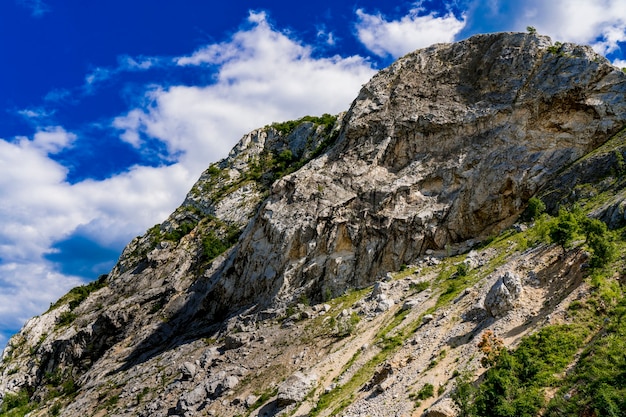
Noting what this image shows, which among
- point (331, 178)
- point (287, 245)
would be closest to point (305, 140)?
point (331, 178)

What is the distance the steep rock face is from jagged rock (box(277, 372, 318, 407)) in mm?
13008

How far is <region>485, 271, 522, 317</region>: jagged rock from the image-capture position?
22.0 metres

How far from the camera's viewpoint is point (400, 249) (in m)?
40.9

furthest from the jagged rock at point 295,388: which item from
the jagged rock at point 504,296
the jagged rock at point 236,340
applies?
the jagged rock at point 504,296

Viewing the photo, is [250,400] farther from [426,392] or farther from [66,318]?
[66,318]

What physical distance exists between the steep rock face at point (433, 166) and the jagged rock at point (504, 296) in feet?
58.3

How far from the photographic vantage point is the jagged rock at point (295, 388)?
85.2 feet

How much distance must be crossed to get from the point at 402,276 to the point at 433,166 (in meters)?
13.2

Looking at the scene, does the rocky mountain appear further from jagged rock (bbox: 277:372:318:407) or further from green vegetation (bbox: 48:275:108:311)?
green vegetation (bbox: 48:275:108:311)

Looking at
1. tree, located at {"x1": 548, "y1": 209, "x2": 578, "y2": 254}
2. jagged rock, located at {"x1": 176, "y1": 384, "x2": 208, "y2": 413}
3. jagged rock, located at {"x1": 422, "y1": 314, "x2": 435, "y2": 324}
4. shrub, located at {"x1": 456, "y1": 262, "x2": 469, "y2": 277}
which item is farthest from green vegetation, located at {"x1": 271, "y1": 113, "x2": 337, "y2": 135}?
tree, located at {"x1": 548, "y1": 209, "x2": 578, "y2": 254}

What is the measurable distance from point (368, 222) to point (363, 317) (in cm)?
1235

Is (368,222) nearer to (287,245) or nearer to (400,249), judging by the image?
(400,249)

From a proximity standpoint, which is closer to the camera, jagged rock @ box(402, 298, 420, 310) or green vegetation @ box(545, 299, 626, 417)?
green vegetation @ box(545, 299, 626, 417)

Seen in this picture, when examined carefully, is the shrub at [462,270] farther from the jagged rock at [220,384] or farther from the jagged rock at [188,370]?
the jagged rock at [188,370]
